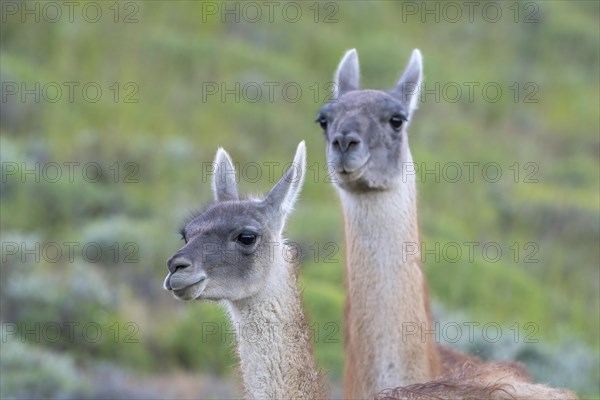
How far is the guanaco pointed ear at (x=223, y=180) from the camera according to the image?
260 inches

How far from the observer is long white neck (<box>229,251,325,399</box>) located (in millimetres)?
5629

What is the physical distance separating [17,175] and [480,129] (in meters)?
10.3

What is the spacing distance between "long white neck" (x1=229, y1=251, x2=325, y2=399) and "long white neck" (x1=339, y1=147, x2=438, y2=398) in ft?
3.49

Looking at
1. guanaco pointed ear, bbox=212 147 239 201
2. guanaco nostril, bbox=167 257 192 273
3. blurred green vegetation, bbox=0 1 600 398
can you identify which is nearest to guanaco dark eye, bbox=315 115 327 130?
guanaco pointed ear, bbox=212 147 239 201

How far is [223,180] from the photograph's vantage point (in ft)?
21.8

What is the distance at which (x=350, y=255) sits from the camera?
24.2ft

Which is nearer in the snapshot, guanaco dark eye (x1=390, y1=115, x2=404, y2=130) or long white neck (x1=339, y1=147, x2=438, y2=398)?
long white neck (x1=339, y1=147, x2=438, y2=398)

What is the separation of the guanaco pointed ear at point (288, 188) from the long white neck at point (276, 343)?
32 cm

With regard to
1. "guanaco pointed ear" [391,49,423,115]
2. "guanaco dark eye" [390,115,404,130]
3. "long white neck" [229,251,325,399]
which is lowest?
"long white neck" [229,251,325,399]

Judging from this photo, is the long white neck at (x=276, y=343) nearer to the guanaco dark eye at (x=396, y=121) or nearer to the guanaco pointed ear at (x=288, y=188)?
the guanaco pointed ear at (x=288, y=188)

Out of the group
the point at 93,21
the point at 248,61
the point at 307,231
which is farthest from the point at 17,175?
the point at 248,61

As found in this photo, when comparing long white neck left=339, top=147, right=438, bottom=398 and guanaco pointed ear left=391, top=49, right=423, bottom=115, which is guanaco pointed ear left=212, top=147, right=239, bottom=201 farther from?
guanaco pointed ear left=391, top=49, right=423, bottom=115

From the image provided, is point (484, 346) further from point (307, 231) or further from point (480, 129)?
point (480, 129)

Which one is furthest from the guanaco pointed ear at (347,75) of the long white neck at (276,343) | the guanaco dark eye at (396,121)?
the long white neck at (276,343)
